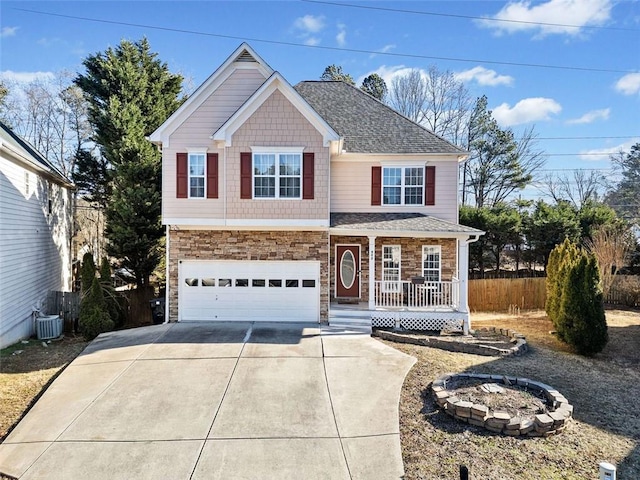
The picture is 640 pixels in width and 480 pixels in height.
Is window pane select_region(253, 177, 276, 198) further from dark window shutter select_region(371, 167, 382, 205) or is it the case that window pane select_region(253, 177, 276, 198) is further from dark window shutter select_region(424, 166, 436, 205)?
dark window shutter select_region(424, 166, 436, 205)

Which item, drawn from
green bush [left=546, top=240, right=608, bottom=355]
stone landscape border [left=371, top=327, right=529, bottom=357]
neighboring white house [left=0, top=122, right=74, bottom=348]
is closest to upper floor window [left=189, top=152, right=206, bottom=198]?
neighboring white house [left=0, top=122, right=74, bottom=348]

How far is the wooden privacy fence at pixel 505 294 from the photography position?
1841 centimetres

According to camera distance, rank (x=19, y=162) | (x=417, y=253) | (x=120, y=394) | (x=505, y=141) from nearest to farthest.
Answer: (x=120, y=394), (x=19, y=162), (x=417, y=253), (x=505, y=141)

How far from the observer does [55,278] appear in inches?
651

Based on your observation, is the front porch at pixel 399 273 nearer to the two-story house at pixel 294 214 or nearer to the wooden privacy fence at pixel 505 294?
the two-story house at pixel 294 214

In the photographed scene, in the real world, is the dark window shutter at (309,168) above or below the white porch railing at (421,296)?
above

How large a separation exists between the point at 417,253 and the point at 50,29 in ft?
54.9

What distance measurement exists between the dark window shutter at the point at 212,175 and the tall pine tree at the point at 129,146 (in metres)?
4.69

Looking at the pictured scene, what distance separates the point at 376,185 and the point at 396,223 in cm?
204

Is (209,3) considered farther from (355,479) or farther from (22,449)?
(355,479)

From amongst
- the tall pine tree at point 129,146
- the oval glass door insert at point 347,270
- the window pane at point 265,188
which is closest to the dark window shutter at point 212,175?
the window pane at point 265,188

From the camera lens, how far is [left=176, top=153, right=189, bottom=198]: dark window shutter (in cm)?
1307

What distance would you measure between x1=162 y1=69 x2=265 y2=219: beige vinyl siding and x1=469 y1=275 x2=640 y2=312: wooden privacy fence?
12.4 meters

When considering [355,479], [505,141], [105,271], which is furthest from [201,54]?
[505,141]
